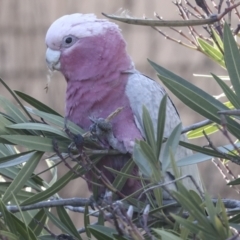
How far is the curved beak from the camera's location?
158 cm

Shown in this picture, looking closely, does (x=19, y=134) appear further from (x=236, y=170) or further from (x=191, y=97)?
(x=236, y=170)

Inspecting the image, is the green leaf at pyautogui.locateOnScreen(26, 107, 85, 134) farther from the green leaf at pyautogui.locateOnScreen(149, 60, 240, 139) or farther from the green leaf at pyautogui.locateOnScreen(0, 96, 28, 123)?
the green leaf at pyautogui.locateOnScreen(149, 60, 240, 139)

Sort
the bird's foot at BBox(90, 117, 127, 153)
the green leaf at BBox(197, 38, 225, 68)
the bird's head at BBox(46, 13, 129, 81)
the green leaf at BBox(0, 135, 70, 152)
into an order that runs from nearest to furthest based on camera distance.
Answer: the green leaf at BBox(0, 135, 70, 152) < the bird's foot at BBox(90, 117, 127, 153) < the green leaf at BBox(197, 38, 225, 68) < the bird's head at BBox(46, 13, 129, 81)

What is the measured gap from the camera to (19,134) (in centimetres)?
106

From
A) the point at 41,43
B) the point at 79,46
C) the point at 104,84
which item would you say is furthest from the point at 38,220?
the point at 41,43

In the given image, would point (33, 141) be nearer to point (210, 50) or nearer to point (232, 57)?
point (232, 57)

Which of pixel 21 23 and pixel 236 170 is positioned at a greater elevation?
pixel 21 23

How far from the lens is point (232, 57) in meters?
0.91

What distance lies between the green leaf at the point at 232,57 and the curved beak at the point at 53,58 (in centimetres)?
75

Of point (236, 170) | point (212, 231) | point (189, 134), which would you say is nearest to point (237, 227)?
point (212, 231)

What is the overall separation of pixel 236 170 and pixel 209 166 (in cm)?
17

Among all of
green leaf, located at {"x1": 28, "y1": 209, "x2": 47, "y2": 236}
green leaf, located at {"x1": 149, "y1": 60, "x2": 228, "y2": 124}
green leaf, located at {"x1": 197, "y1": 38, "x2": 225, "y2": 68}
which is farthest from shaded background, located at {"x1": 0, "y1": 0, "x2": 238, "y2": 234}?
green leaf, located at {"x1": 149, "y1": 60, "x2": 228, "y2": 124}

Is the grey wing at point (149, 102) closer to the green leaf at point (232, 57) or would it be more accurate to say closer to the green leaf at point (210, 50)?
the green leaf at point (210, 50)

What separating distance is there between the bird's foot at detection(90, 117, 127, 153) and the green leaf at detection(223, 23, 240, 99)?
1.10 feet
